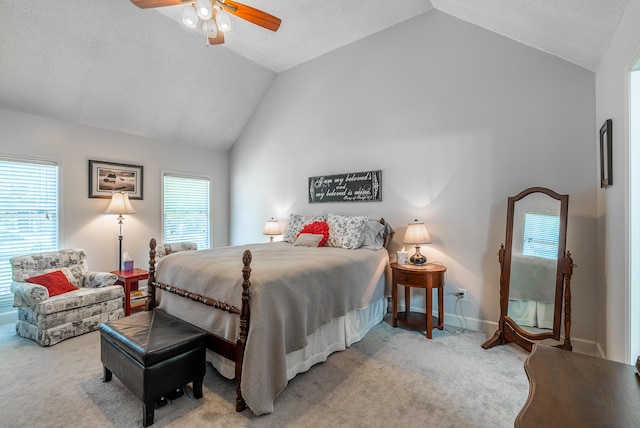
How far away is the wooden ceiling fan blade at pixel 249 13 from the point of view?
7.52 ft

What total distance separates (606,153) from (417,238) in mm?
1678

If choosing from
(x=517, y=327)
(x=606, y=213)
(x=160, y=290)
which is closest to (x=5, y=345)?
(x=160, y=290)

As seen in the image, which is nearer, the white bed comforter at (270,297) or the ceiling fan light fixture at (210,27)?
the white bed comforter at (270,297)

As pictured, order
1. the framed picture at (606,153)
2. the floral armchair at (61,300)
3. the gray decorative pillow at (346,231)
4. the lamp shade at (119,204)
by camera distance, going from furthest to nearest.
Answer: the lamp shade at (119,204)
the gray decorative pillow at (346,231)
the floral armchair at (61,300)
the framed picture at (606,153)

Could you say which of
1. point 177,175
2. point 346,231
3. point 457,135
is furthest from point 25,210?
point 457,135

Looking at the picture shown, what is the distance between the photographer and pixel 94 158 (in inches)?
169

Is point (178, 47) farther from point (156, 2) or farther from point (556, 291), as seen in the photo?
point (556, 291)

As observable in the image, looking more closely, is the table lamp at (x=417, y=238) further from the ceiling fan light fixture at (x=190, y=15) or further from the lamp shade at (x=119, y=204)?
the lamp shade at (x=119, y=204)

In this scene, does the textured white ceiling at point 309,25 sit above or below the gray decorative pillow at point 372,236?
above

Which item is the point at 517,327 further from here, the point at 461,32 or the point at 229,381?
the point at 461,32

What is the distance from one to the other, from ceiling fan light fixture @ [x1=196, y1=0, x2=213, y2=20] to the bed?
170 centimetres

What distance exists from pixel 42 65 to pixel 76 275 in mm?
2461

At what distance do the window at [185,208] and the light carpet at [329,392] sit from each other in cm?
259

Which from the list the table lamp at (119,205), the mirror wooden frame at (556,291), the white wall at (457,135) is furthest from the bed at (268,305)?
the table lamp at (119,205)
